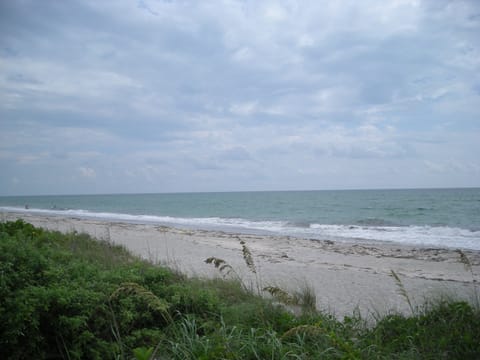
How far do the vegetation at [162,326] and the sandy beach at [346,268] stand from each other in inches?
51.0

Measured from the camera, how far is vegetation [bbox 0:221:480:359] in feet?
10.2

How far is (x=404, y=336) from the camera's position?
4094 mm

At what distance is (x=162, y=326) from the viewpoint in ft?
14.5

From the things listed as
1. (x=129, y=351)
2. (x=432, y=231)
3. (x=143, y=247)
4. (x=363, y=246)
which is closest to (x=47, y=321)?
(x=129, y=351)

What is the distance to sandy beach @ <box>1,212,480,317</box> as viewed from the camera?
745cm

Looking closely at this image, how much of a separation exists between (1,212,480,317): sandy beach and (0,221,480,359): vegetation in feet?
4.25

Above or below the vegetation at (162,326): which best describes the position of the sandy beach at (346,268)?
below

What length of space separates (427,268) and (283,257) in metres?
5.17

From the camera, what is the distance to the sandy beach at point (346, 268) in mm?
7445

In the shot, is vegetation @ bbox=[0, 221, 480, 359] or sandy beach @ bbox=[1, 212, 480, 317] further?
sandy beach @ bbox=[1, 212, 480, 317]

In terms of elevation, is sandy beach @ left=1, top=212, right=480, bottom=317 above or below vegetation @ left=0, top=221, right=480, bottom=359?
below

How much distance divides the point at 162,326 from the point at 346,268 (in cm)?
843

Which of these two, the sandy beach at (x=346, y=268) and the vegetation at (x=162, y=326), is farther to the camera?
the sandy beach at (x=346, y=268)

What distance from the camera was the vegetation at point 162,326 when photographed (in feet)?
10.2
